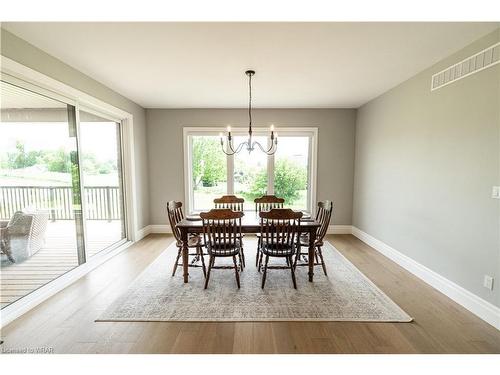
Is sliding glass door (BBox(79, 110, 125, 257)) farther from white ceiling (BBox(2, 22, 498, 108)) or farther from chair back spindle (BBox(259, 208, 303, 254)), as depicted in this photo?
chair back spindle (BBox(259, 208, 303, 254))

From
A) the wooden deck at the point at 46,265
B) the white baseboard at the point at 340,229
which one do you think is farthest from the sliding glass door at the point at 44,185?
the white baseboard at the point at 340,229

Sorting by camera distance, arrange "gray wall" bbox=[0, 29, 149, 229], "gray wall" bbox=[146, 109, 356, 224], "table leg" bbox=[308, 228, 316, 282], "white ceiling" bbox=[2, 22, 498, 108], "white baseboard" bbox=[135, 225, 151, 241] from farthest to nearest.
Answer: "gray wall" bbox=[146, 109, 356, 224], "white baseboard" bbox=[135, 225, 151, 241], "table leg" bbox=[308, 228, 316, 282], "gray wall" bbox=[0, 29, 149, 229], "white ceiling" bbox=[2, 22, 498, 108]

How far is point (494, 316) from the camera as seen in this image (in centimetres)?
198

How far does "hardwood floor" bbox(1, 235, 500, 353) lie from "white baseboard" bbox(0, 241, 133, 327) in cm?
7

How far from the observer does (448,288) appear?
2459 mm

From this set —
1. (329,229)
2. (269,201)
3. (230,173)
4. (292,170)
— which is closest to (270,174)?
(292,170)

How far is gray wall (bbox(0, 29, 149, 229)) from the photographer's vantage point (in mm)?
2059

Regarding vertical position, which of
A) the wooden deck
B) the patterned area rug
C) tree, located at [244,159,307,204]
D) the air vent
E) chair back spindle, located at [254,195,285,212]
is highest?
the air vent

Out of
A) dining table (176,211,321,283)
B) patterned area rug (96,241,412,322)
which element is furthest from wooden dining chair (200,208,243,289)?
patterned area rug (96,241,412,322)

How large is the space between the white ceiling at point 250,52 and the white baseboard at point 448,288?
8.08 feet

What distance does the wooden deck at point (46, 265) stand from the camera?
219 centimetres

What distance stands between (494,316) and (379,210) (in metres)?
2.03

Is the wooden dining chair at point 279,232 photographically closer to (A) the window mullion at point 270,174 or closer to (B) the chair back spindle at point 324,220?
(B) the chair back spindle at point 324,220
